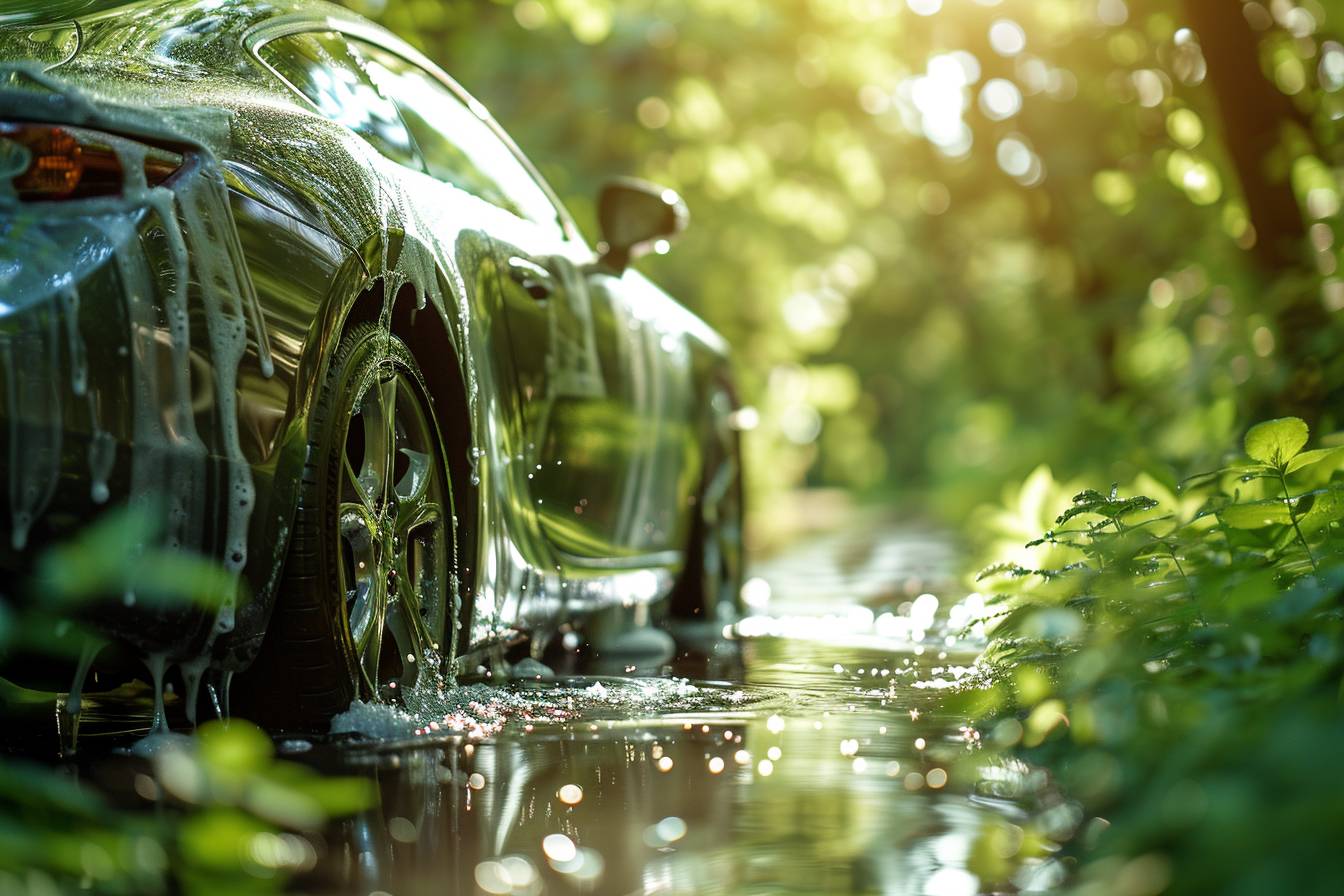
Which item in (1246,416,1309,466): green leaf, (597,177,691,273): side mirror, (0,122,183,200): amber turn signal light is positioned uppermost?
(597,177,691,273): side mirror

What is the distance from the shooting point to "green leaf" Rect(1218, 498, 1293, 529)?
408 centimetres

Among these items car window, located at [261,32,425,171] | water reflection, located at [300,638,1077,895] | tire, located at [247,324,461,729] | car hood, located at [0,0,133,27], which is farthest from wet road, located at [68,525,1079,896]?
car hood, located at [0,0,133,27]

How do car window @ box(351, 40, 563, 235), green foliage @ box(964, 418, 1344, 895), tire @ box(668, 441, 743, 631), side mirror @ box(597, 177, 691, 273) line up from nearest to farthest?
1. green foliage @ box(964, 418, 1344, 895)
2. car window @ box(351, 40, 563, 235)
3. side mirror @ box(597, 177, 691, 273)
4. tire @ box(668, 441, 743, 631)

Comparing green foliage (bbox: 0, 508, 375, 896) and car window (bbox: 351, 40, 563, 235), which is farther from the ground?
car window (bbox: 351, 40, 563, 235)

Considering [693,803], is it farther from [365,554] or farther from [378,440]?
[378,440]

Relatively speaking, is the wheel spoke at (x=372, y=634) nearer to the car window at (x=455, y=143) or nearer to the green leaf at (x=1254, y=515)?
the car window at (x=455, y=143)

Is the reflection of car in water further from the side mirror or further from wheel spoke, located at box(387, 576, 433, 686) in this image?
the side mirror

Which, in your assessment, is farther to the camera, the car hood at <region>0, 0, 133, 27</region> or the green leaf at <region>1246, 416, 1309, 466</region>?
the green leaf at <region>1246, 416, 1309, 466</region>

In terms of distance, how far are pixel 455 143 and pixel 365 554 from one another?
1.59 meters

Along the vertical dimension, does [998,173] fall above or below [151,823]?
above

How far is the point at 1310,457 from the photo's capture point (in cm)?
388

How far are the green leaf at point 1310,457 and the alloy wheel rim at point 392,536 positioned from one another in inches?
74.9

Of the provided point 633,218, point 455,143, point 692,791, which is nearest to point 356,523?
point 692,791

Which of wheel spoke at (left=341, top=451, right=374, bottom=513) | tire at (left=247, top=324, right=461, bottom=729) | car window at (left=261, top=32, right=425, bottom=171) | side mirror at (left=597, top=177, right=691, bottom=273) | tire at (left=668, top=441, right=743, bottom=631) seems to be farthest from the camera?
tire at (left=668, top=441, right=743, bottom=631)
